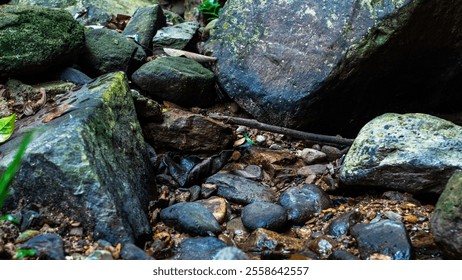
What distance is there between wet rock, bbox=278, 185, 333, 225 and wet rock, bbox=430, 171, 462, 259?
2.65 ft

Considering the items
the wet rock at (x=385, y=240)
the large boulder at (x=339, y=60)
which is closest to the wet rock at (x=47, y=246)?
the wet rock at (x=385, y=240)

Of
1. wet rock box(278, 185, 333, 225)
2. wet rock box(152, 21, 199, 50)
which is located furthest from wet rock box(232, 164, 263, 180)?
wet rock box(152, 21, 199, 50)

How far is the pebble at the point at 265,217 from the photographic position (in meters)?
2.93

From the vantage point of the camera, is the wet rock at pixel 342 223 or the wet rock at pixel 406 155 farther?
the wet rock at pixel 406 155

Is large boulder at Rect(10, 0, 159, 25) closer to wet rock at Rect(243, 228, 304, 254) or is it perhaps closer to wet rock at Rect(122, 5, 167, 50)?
wet rock at Rect(122, 5, 167, 50)

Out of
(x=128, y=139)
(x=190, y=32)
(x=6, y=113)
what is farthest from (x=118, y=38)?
(x=128, y=139)

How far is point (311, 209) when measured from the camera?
312cm

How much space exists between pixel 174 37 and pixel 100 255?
9.36ft

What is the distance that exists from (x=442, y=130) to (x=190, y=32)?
259cm

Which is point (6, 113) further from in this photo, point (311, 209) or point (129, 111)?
point (311, 209)

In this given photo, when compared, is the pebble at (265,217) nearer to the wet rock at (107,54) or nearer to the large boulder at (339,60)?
the large boulder at (339,60)

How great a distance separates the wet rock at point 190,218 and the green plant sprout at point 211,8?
2.96 m

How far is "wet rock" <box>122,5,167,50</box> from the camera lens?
476cm

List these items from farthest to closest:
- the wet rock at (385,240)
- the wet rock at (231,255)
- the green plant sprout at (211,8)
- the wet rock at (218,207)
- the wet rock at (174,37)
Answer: the green plant sprout at (211,8) < the wet rock at (174,37) < the wet rock at (218,207) < the wet rock at (385,240) < the wet rock at (231,255)
